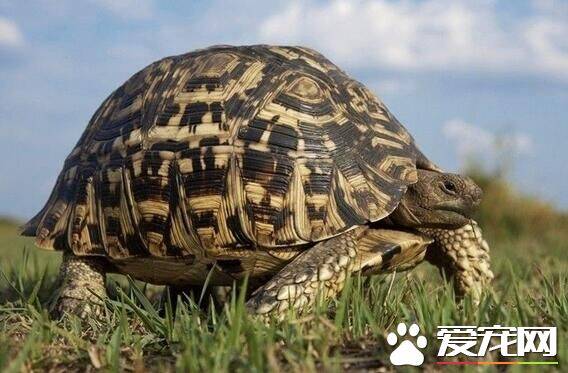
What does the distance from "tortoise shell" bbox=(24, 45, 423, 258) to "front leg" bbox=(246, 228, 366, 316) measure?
0.09 meters

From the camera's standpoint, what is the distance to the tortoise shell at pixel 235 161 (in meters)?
4.05

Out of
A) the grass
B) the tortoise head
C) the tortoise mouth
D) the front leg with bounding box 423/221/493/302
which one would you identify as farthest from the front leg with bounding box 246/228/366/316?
the front leg with bounding box 423/221/493/302

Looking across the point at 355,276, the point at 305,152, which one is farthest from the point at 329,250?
the point at 305,152

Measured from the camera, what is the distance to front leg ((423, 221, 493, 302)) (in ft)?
16.0

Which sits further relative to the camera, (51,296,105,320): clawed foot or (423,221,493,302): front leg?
(423,221,493,302): front leg

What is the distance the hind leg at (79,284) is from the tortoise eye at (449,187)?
2049mm

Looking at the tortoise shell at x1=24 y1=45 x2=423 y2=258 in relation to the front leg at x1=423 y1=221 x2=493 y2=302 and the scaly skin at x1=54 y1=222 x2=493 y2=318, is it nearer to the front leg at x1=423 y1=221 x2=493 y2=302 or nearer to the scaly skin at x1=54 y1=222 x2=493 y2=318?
the scaly skin at x1=54 y1=222 x2=493 y2=318

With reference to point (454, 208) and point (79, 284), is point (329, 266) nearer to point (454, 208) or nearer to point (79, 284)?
point (454, 208)

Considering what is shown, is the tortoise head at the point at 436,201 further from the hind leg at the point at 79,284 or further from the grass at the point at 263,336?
the hind leg at the point at 79,284

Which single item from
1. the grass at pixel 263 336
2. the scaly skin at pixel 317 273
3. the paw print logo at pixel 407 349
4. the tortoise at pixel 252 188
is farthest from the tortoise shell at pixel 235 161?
the paw print logo at pixel 407 349

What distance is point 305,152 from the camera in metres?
4.12

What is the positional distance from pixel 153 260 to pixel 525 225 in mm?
10358

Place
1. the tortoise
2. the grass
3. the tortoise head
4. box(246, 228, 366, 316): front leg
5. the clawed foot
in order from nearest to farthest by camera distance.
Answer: the grass
box(246, 228, 366, 316): front leg
the tortoise
the clawed foot
the tortoise head

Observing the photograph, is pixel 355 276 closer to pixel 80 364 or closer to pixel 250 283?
pixel 250 283
